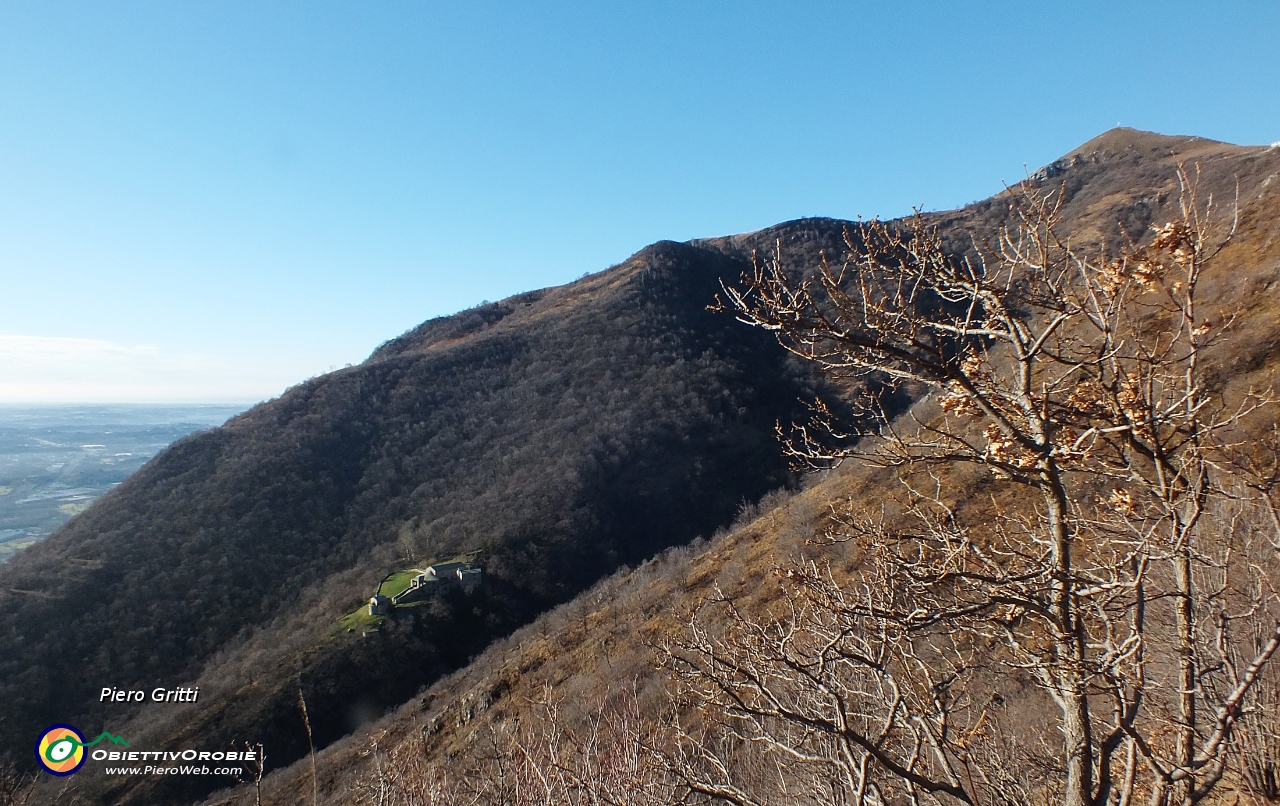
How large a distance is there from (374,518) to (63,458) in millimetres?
85717

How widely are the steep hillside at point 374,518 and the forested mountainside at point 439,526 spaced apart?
146mm

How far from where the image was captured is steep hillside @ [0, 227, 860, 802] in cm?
2733

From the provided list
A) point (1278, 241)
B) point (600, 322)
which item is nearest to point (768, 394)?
point (600, 322)

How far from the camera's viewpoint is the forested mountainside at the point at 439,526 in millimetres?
24125

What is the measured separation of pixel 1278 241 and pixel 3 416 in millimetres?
221126

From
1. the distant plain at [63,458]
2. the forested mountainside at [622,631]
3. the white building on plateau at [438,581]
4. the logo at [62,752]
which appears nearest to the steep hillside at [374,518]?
the white building on plateau at [438,581]

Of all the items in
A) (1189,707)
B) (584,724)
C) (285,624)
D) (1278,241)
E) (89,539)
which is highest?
(1278,241)

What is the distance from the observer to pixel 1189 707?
2750 mm

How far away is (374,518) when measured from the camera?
140 feet

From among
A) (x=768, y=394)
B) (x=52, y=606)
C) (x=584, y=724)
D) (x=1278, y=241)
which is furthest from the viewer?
(x=768, y=394)

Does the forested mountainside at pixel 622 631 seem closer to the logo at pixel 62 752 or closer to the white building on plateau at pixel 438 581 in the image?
the logo at pixel 62 752

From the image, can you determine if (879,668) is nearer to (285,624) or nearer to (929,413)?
(929,413)

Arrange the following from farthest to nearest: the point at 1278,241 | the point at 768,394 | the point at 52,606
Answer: the point at 768,394 → the point at 52,606 → the point at 1278,241

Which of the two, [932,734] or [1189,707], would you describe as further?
[932,734]
